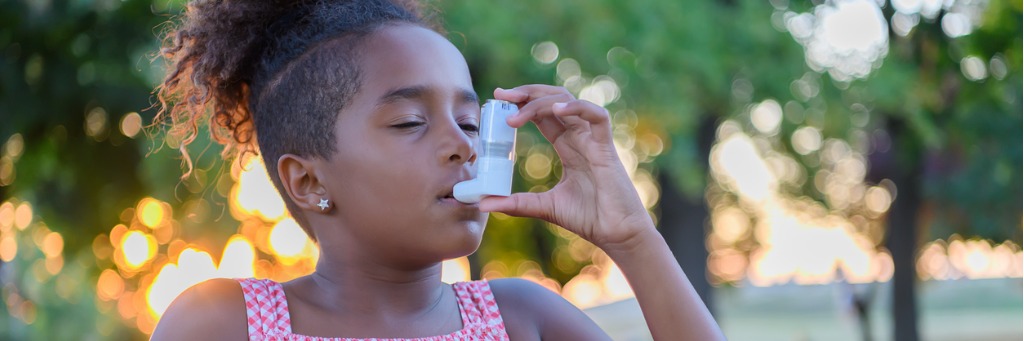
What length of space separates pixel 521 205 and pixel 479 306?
43cm

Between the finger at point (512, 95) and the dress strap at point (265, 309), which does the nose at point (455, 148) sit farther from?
the dress strap at point (265, 309)

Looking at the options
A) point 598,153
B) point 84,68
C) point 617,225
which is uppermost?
point 84,68

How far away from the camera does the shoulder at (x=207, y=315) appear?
2.09 metres

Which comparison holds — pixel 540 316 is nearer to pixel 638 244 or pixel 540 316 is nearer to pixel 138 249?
pixel 638 244

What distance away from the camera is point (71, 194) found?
7.73m

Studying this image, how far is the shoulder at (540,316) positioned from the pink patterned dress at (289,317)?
0.03 metres

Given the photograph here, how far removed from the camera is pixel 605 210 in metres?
2.10

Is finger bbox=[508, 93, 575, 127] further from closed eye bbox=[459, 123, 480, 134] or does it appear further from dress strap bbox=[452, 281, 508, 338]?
dress strap bbox=[452, 281, 508, 338]

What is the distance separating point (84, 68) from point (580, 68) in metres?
3.05

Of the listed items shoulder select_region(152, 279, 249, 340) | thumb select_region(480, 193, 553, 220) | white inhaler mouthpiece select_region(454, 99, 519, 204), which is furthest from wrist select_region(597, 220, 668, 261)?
shoulder select_region(152, 279, 249, 340)

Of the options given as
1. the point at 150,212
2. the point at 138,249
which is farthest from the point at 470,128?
the point at 138,249

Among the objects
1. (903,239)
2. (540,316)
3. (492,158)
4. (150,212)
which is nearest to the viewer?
(492,158)

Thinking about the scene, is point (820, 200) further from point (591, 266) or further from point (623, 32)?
point (623, 32)

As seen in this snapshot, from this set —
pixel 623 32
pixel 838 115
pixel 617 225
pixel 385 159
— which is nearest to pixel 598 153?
pixel 617 225
